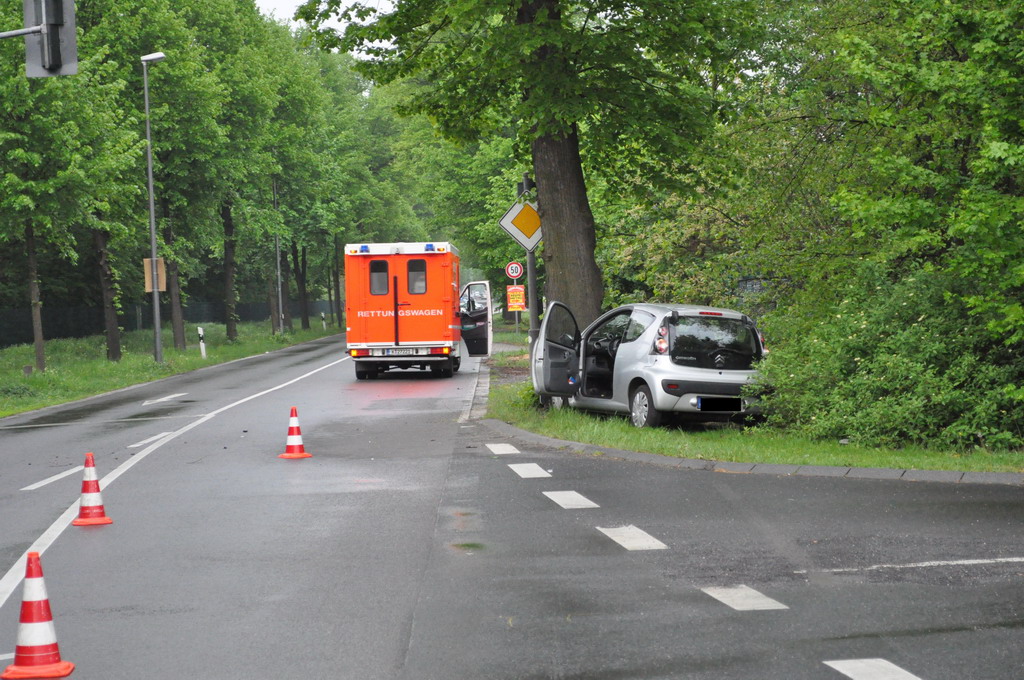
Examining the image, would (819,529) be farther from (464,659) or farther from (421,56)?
(421,56)

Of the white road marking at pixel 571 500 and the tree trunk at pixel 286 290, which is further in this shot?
the tree trunk at pixel 286 290

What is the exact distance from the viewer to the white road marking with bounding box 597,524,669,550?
7848 mm

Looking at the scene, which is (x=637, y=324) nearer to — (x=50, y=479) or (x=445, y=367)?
(x=50, y=479)

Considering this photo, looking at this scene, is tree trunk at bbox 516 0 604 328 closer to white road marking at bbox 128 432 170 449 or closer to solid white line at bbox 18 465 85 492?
white road marking at bbox 128 432 170 449

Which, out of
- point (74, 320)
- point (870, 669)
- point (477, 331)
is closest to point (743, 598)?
point (870, 669)

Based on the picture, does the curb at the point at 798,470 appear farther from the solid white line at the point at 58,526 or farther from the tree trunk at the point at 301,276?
the tree trunk at the point at 301,276

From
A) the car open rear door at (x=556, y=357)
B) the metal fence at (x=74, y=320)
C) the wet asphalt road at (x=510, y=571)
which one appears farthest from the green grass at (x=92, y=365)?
the wet asphalt road at (x=510, y=571)

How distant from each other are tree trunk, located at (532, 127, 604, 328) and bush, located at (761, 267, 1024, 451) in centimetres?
343

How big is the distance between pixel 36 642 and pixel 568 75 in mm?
12442

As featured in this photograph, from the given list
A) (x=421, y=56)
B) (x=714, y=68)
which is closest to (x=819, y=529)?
(x=714, y=68)

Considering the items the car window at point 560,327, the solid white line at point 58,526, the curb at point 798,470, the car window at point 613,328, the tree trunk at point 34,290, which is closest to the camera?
the solid white line at point 58,526

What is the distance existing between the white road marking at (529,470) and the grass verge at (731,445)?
1348 millimetres

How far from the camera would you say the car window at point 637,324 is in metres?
15.2

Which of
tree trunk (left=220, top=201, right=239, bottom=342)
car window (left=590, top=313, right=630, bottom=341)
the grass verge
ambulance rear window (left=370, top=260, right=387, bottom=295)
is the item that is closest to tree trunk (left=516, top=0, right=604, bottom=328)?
car window (left=590, top=313, right=630, bottom=341)
